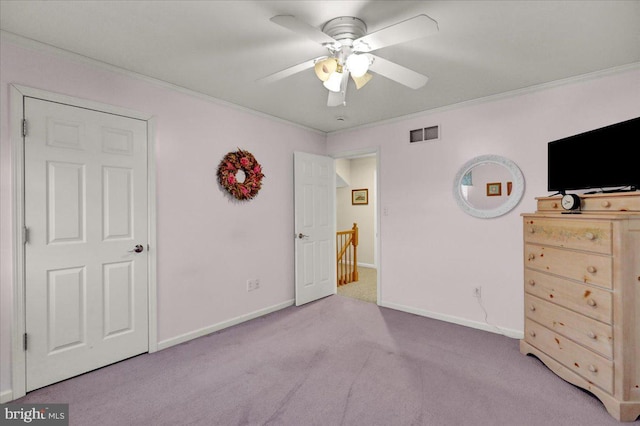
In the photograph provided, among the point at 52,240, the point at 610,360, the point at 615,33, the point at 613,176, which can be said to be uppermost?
the point at 615,33

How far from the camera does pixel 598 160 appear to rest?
2203mm

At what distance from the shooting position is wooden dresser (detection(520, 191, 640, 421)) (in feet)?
6.10

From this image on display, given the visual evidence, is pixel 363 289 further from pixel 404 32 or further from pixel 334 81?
pixel 404 32

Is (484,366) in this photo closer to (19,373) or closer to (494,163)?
(494,163)

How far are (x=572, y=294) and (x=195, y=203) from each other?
10.4 feet

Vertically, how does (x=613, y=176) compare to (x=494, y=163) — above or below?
below

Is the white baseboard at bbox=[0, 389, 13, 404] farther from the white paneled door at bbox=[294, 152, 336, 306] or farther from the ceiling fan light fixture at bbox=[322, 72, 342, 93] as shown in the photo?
the ceiling fan light fixture at bbox=[322, 72, 342, 93]

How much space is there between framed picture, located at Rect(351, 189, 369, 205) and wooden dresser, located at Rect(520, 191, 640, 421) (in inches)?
168

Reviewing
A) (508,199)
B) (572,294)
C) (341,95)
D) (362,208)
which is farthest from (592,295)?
(362,208)

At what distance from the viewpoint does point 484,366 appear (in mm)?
2471

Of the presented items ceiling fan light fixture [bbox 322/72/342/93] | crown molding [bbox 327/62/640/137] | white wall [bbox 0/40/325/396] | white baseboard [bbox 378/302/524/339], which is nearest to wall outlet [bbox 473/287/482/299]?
white baseboard [bbox 378/302/524/339]

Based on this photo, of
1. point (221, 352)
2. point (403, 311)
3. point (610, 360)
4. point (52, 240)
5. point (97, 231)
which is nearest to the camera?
point (610, 360)

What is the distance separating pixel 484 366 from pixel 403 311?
1.37m

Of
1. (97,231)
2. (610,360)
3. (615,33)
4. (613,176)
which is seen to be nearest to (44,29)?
(97,231)
